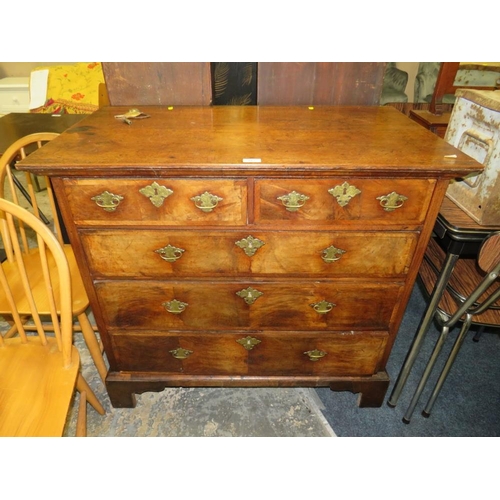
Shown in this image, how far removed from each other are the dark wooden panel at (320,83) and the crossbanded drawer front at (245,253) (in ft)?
2.70

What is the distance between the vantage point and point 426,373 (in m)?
1.72

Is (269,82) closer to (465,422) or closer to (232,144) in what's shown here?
(232,144)

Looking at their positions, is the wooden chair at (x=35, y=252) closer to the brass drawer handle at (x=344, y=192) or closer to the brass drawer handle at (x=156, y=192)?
the brass drawer handle at (x=156, y=192)

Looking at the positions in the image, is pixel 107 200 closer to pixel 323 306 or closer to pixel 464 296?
pixel 323 306

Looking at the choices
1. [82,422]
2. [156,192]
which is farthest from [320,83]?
[82,422]

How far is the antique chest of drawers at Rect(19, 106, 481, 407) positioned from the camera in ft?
4.03

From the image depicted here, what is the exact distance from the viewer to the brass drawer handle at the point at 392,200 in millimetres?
1255

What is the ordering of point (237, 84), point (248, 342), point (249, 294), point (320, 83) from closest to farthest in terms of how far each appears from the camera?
1. point (249, 294)
2. point (248, 342)
3. point (320, 83)
4. point (237, 84)

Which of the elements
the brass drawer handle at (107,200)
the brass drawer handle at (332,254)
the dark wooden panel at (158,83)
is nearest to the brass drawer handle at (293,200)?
the brass drawer handle at (332,254)

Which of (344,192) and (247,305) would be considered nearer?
(344,192)

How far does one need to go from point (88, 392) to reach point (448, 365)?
1675 millimetres

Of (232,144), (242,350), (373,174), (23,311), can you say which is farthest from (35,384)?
(373,174)

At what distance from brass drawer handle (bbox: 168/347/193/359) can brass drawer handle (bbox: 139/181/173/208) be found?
745mm

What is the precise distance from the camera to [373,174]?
1.22 meters
